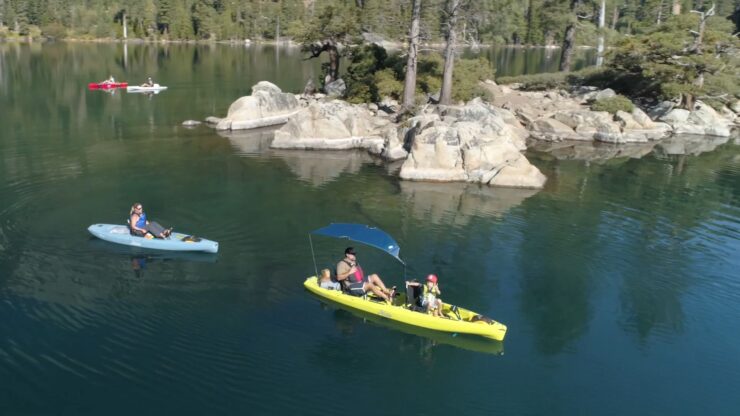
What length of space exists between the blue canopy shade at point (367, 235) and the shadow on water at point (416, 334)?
215 cm

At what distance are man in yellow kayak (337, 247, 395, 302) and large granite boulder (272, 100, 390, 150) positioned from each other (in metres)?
20.2

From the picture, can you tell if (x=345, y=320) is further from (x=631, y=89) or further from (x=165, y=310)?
(x=631, y=89)

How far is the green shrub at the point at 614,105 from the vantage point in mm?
47981

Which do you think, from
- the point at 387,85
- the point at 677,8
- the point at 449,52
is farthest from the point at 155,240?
the point at 677,8

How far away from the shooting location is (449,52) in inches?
1647

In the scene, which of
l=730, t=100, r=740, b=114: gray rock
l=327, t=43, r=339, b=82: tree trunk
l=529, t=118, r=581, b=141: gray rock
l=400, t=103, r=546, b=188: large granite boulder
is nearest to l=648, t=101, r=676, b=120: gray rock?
l=730, t=100, r=740, b=114: gray rock

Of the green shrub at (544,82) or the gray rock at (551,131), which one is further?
the green shrub at (544,82)

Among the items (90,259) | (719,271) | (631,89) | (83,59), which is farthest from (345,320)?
(83,59)

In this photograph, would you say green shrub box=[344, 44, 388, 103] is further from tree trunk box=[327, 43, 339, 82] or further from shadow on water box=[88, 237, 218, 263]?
shadow on water box=[88, 237, 218, 263]

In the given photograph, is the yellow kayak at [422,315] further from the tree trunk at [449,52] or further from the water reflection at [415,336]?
the tree trunk at [449,52]

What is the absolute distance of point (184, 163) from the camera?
35188mm

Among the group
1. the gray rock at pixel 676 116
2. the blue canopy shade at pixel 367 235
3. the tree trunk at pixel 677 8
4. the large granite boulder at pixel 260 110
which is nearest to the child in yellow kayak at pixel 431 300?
the blue canopy shade at pixel 367 235

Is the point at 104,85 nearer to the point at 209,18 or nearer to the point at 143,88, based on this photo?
the point at 143,88

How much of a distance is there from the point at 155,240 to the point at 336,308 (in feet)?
25.9
